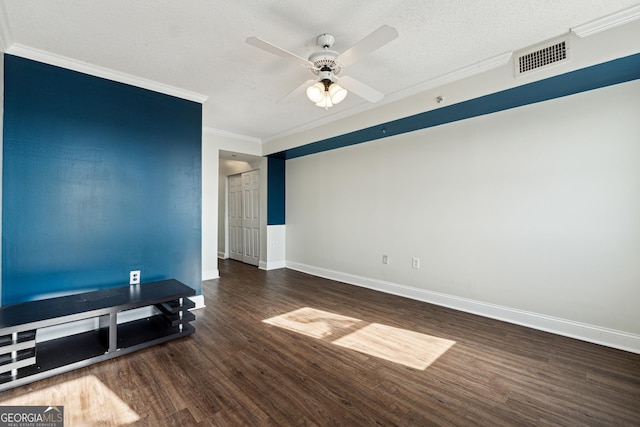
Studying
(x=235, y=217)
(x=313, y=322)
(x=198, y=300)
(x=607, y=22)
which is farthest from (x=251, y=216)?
(x=607, y=22)

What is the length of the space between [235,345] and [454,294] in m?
2.61

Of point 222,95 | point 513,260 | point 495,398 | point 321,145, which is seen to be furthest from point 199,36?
point 513,260

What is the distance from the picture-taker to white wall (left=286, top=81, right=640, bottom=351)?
2443 mm

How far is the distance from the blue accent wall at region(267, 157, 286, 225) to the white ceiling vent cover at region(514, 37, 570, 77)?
4232mm

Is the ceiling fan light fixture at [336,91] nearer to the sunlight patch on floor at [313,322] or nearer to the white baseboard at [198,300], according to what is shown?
the sunlight patch on floor at [313,322]

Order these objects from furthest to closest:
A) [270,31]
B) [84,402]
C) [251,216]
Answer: [251,216], [270,31], [84,402]

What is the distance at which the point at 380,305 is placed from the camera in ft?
11.6

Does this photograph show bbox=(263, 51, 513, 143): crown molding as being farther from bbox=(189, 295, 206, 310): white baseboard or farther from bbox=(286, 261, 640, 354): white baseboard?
bbox=(189, 295, 206, 310): white baseboard

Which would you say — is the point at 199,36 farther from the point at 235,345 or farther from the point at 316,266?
the point at 316,266

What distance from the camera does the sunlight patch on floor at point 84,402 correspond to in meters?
1.59

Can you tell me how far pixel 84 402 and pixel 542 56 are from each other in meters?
4.15

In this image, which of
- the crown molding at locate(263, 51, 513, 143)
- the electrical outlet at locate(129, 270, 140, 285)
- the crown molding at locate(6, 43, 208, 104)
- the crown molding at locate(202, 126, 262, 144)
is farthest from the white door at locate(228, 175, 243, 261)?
the electrical outlet at locate(129, 270, 140, 285)

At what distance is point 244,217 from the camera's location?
635 cm

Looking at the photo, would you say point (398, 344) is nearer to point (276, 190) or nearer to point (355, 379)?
point (355, 379)
